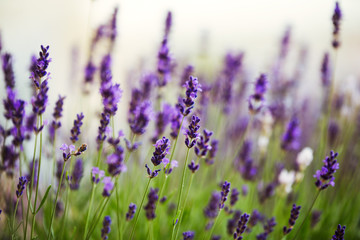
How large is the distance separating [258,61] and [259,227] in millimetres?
4740

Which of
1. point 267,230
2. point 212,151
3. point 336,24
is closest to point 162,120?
point 212,151

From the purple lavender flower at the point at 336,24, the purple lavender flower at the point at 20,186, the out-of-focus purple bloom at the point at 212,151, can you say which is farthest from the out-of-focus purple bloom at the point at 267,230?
the purple lavender flower at the point at 336,24

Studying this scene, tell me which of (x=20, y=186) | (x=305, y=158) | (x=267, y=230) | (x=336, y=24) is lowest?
(x=20, y=186)

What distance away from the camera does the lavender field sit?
46.3 inches

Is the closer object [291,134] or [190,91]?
[190,91]

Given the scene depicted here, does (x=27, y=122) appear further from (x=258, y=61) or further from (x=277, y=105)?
(x=258, y=61)

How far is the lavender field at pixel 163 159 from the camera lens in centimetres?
118

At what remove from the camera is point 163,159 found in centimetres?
116

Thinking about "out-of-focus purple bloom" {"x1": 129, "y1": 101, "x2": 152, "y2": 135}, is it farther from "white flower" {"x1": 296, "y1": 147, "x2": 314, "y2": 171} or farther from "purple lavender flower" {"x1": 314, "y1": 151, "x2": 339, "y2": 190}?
"white flower" {"x1": 296, "y1": 147, "x2": 314, "y2": 171}

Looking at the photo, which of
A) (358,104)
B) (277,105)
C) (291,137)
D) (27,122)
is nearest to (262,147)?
(277,105)

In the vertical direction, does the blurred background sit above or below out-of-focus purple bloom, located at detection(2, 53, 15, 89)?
above

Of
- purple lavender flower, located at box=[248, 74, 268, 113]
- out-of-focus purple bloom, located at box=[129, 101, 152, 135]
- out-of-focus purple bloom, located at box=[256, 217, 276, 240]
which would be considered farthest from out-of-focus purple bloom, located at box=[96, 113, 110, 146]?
purple lavender flower, located at box=[248, 74, 268, 113]

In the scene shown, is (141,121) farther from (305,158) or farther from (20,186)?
(305,158)

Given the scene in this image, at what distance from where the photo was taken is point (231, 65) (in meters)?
2.41
